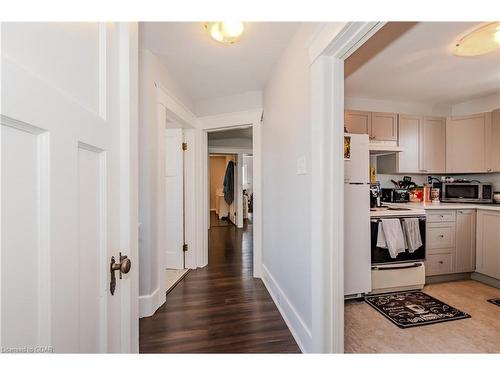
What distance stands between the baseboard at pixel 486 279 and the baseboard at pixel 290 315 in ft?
8.64

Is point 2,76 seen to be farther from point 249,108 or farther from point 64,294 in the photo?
point 249,108

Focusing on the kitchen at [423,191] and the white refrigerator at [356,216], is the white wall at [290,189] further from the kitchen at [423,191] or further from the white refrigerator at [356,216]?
the white refrigerator at [356,216]

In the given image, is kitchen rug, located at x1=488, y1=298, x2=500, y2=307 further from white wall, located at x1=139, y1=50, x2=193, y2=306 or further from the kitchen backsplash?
white wall, located at x1=139, y1=50, x2=193, y2=306

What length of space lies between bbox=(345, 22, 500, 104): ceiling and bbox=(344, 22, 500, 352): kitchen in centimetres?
1

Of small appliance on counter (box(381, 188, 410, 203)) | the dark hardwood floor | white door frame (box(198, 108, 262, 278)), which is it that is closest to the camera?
the dark hardwood floor

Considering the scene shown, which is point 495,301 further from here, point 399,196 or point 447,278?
point 399,196

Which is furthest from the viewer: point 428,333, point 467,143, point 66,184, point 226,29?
point 467,143

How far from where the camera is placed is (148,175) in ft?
6.71

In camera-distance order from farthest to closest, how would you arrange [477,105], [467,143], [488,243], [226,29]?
[477,105] → [467,143] → [488,243] → [226,29]

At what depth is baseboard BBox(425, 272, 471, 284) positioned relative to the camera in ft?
8.96

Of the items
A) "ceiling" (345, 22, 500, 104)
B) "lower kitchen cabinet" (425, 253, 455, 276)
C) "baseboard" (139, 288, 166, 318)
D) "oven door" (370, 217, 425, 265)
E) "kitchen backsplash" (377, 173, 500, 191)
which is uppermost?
"ceiling" (345, 22, 500, 104)

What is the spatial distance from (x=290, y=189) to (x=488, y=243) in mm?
2665

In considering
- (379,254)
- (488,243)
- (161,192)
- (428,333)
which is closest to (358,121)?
(379,254)

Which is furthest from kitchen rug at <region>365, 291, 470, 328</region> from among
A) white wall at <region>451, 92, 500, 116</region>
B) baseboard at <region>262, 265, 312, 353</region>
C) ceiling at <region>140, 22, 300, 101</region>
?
white wall at <region>451, 92, 500, 116</region>
